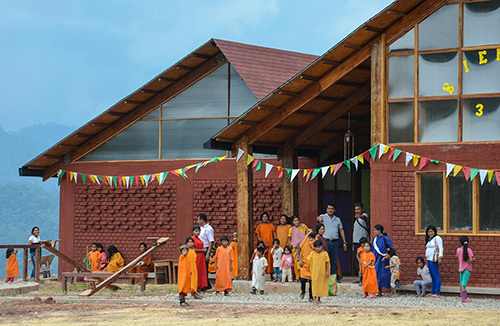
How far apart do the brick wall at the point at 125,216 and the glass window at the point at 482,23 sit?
9.77 m

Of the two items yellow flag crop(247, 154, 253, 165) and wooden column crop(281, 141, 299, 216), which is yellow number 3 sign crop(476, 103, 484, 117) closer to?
yellow flag crop(247, 154, 253, 165)

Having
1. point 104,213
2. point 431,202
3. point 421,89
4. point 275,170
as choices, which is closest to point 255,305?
point 431,202

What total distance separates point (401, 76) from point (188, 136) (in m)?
7.63

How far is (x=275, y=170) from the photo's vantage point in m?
24.8

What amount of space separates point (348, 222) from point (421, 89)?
635 centimetres

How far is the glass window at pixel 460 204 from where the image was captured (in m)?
19.2

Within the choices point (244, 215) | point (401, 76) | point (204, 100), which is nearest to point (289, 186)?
point (244, 215)

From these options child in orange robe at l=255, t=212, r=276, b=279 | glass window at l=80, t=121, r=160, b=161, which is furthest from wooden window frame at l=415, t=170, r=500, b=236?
glass window at l=80, t=121, r=160, b=161

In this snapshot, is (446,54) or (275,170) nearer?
(446,54)

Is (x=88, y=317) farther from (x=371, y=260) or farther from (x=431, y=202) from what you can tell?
(x=431, y=202)

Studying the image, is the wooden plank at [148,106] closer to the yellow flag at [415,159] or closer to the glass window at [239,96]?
the glass window at [239,96]

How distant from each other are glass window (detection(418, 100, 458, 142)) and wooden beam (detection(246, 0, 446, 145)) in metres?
1.58

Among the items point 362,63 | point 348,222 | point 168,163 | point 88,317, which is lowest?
point 88,317

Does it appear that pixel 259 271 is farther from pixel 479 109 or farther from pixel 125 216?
pixel 125 216
